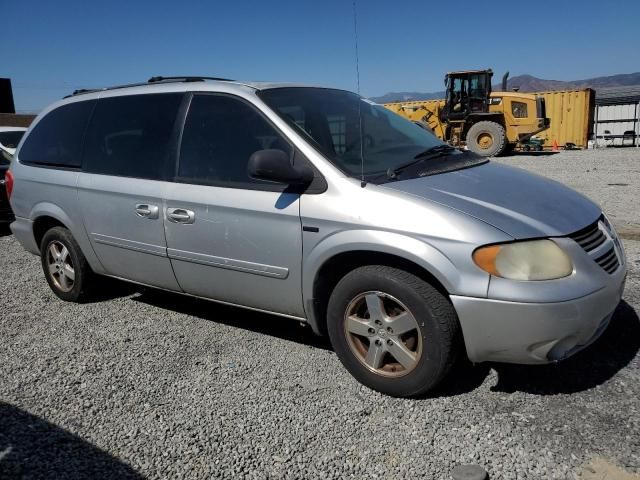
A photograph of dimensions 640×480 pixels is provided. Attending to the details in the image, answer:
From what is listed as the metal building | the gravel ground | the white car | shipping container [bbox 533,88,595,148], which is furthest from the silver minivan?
the metal building

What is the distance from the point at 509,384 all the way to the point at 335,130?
1888 mm

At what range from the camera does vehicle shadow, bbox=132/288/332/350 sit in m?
3.80

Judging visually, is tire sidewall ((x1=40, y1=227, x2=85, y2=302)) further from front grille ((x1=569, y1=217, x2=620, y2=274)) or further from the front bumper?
front grille ((x1=569, y1=217, x2=620, y2=274))

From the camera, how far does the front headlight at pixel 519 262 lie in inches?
98.3

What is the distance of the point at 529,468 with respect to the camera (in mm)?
2291

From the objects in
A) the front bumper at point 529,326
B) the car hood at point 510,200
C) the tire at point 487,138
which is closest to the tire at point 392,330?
the front bumper at point 529,326

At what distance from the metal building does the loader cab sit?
319 inches

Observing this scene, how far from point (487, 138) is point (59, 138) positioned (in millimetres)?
16636

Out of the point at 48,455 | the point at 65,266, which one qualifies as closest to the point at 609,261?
Result: the point at 48,455

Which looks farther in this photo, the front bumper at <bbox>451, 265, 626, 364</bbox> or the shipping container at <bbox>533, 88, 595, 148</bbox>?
the shipping container at <bbox>533, 88, 595, 148</bbox>

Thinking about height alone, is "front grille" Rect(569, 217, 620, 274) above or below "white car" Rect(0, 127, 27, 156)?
below

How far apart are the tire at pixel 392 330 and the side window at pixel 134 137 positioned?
1.59 meters

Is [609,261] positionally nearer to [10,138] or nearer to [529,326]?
[529,326]

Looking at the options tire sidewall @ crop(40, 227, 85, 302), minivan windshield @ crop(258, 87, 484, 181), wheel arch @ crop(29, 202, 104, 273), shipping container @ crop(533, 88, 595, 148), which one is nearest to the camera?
minivan windshield @ crop(258, 87, 484, 181)
